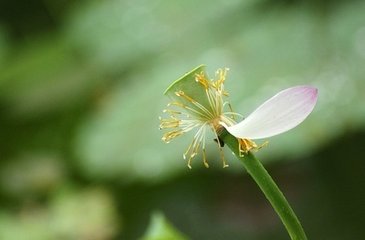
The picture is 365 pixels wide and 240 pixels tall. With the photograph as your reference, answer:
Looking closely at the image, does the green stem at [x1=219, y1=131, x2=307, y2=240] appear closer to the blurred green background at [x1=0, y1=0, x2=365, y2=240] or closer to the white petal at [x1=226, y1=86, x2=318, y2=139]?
the white petal at [x1=226, y1=86, x2=318, y2=139]

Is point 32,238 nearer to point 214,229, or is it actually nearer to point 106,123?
point 106,123

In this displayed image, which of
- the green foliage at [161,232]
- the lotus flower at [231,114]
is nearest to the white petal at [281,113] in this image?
the lotus flower at [231,114]

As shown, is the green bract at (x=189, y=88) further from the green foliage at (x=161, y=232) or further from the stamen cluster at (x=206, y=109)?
the green foliage at (x=161, y=232)

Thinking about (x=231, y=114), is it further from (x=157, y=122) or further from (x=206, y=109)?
(x=157, y=122)

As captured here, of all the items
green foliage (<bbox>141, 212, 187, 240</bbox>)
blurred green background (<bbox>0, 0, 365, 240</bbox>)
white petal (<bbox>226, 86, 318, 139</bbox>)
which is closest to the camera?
white petal (<bbox>226, 86, 318, 139</bbox>)

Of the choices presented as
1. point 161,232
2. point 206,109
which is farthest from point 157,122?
point 206,109

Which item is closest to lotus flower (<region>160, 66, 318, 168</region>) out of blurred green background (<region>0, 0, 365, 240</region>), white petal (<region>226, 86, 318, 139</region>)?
white petal (<region>226, 86, 318, 139</region>)
